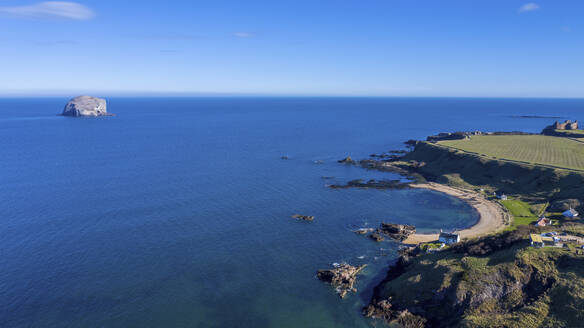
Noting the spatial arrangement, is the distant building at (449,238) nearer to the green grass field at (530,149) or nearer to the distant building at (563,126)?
the green grass field at (530,149)

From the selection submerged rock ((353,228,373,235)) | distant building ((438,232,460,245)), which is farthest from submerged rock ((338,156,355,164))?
distant building ((438,232,460,245))

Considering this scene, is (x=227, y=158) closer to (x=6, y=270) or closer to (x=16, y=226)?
(x=16, y=226)

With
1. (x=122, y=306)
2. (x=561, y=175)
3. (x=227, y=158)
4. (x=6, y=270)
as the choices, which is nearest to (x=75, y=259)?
(x=6, y=270)

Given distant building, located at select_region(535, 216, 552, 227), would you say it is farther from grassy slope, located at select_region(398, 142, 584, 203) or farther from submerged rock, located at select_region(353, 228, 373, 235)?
submerged rock, located at select_region(353, 228, 373, 235)

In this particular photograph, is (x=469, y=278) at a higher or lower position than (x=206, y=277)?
higher

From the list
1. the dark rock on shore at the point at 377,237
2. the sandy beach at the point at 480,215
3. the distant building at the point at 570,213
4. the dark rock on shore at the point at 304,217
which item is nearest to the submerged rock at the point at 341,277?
the dark rock on shore at the point at 377,237

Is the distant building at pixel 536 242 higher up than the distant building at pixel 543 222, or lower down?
higher up
